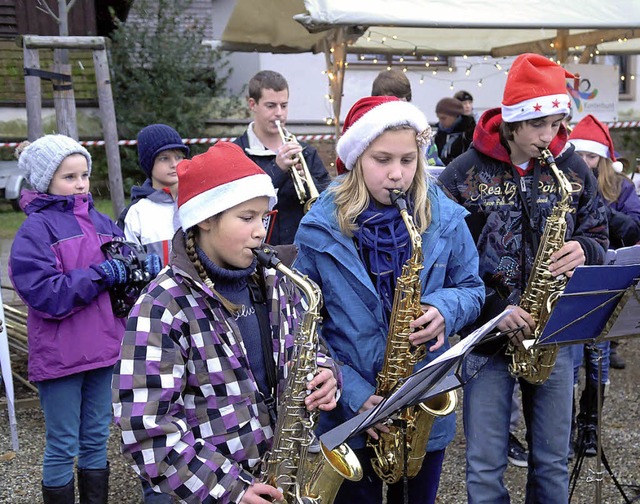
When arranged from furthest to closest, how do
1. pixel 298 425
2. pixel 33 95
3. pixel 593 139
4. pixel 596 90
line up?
pixel 596 90
pixel 33 95
pixel 593 139
pixel 298 425

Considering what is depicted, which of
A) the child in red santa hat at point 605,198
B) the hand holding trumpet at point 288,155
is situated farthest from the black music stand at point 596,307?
the hand holding trumpet at point 288,155

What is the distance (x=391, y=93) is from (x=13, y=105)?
9524 mm

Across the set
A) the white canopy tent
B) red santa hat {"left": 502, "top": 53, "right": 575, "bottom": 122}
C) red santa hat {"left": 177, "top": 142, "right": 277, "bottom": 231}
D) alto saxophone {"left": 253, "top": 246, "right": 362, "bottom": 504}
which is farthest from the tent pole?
alto saxophone {"left": 253, "top": 246, "right": 362, "bottom": 504}

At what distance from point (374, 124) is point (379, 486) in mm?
1446

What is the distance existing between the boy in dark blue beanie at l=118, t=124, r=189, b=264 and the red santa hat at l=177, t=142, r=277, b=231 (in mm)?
1840

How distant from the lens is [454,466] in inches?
187

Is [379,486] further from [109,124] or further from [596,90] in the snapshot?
[596,90]

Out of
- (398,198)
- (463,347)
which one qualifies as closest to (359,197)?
(398,198)

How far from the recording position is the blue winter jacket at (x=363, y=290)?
283cm

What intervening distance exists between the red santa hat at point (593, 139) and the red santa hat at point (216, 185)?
10.8 ft

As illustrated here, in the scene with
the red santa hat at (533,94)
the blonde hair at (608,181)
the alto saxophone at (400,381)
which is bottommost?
the alto saxophone at (400,381)

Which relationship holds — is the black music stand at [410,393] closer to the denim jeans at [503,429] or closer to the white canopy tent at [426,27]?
the denim jeans at [503,429]

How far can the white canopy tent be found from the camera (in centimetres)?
629

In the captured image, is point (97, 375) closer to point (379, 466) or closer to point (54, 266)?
point (54, 266)
